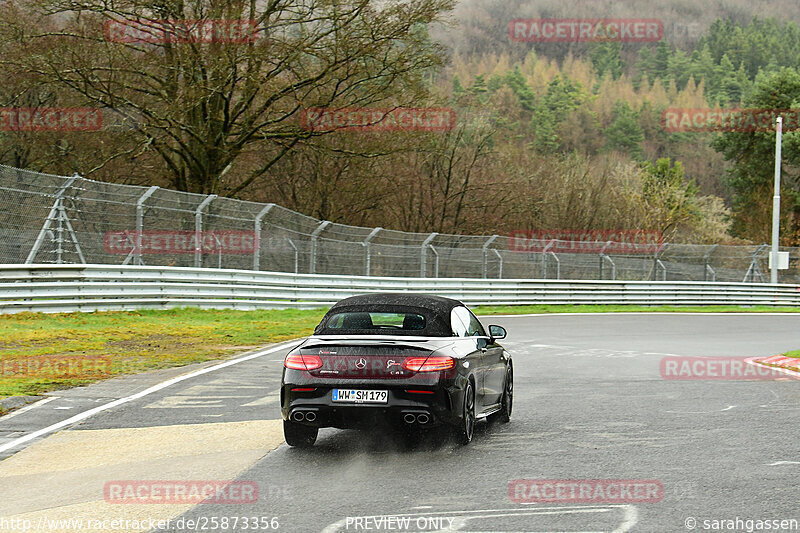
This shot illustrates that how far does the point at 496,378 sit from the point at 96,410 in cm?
394

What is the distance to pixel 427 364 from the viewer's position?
8.15 m

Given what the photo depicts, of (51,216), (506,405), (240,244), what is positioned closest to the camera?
(506,405)

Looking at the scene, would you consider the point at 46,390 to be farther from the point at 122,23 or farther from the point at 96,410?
the point at 122,23

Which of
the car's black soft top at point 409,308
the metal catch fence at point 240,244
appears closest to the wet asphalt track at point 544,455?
the car's black soft top at point 409,308

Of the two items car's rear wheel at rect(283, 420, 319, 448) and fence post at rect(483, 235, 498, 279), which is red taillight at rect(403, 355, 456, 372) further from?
fence post at rect(483, 235, 498, 279)

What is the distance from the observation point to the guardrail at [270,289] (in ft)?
64.8

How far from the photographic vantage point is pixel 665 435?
29.8 feet

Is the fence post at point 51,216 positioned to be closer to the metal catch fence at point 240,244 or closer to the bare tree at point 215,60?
the metal catch fence at point 240,244

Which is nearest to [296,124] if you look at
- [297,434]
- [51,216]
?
[51,216]

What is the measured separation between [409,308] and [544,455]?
1.76 meters

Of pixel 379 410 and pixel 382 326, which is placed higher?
pixel 382 326

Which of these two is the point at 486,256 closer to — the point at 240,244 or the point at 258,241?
the point at 258,241

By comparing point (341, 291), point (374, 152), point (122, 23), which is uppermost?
point (122, 23)

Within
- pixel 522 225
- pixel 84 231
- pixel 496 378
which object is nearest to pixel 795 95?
pixel 522 225
